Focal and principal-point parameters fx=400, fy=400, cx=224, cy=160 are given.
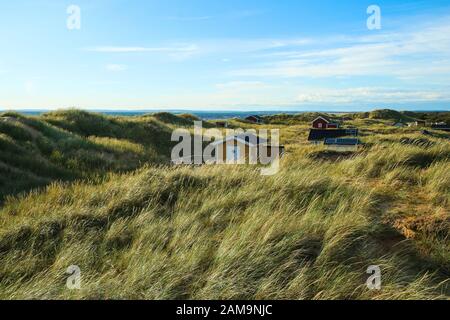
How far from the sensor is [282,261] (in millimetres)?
4004

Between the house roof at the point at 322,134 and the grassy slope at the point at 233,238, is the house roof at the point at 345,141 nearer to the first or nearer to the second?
the house roof at the point at 322,134

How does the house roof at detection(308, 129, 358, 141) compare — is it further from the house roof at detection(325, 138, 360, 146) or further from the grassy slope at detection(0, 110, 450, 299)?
the grassy slope at detection(0, 110, 450, 299)

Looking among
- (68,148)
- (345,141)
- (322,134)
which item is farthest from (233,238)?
(322,134)

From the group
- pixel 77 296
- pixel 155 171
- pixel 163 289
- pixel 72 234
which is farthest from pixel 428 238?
pixel 155 171

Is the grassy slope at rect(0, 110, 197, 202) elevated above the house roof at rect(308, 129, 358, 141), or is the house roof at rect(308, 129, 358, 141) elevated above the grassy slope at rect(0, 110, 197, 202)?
the grassy slope at rect(0, 110, 197, 202)

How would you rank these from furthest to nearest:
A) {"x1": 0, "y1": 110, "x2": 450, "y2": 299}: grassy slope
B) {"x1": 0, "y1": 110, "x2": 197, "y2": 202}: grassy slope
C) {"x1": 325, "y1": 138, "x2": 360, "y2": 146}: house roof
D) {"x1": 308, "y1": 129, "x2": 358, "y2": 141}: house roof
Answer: {"x1": 308, "y1": 129, "x2": 358, "y2": 141}: house roof
{"x1": 325, "y1": 138, "x2": 360, "y2": 146}: house roof
{"x1": 0, "y1": 110, "x2": 197, "y2": 202}: grassy slope
{"x1": 0, "y1": 110, "x2": 450, "y2": 299}: grassy slope

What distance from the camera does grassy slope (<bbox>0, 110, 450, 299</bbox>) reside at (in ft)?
11.8

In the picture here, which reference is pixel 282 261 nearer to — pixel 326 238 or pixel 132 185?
pixel 326 238

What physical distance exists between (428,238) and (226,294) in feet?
8.70

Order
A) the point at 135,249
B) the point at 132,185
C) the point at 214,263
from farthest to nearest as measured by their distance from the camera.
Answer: the point at 132,185 < the point at 135,249 < the point at 214,263

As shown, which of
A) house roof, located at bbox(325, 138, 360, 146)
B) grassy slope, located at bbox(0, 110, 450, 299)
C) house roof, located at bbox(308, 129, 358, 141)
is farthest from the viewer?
house roof, located at bbox(308, 129, 358, 141)

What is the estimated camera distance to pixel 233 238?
4.44m

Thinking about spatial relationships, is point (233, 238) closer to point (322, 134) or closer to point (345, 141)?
point (345, 141)

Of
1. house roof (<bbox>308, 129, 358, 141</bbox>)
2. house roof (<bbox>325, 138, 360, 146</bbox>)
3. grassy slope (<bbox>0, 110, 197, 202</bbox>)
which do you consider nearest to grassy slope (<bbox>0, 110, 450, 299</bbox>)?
grassy slope (<bbox>0, 110, 197, 202</bbox>)
